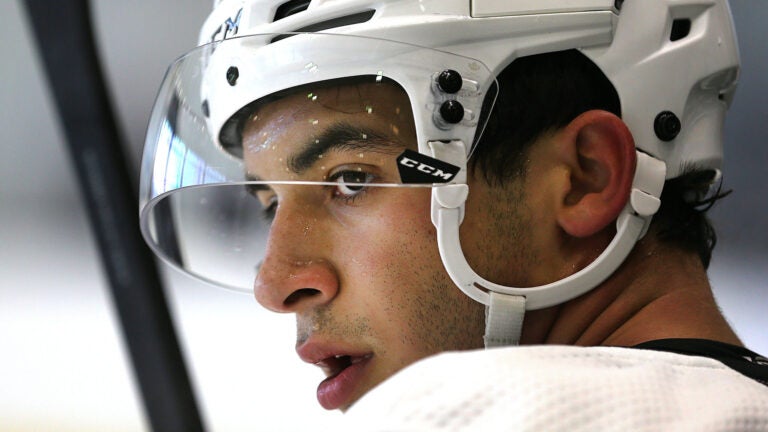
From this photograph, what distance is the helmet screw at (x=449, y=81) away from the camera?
38.7 inches

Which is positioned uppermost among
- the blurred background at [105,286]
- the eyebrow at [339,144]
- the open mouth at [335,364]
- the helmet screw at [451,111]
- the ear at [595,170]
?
the helmet screw at [451,111]

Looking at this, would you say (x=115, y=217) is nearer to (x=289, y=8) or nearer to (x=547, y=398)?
(x=289, y=8)

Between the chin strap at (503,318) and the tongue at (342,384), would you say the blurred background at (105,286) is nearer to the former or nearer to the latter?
the tongue at (342,384)

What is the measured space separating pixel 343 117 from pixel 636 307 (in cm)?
41

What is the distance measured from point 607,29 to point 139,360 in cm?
132

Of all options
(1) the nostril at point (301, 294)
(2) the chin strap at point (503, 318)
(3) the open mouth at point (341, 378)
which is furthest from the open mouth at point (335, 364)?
(2) the chin strap at point (503, 318)

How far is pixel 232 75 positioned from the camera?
1.06 metres

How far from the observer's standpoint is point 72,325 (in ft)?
7.36

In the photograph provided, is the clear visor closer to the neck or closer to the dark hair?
the dark hair

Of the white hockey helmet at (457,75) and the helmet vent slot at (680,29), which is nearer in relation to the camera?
the white hockey helmet at (457,75)

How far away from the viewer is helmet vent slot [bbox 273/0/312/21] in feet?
3.60

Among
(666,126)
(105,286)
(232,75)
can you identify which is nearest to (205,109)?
(232,75)

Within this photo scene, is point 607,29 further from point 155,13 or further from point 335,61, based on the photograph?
point 155,13

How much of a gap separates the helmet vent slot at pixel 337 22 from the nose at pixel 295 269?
0.22 m
